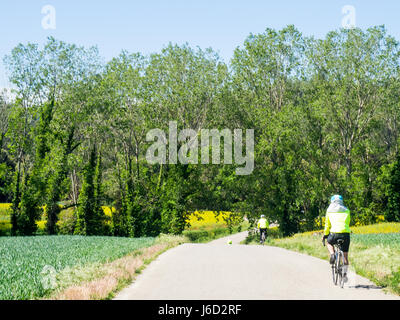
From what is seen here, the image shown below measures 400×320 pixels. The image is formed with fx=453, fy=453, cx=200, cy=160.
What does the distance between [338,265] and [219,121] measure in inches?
1376

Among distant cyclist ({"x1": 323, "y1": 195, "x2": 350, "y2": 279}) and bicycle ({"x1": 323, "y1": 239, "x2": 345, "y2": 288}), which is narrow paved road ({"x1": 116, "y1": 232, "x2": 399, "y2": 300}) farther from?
distant cyclist ({"x1": 323, "y1": 195, "x2": 350, "y2": 279})

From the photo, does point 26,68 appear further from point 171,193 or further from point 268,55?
point 268,55

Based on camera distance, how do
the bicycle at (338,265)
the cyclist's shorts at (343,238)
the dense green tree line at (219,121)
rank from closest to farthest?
1. the bicycle at (338,265)
2. the cyclist's shorts at (343,238)
3. the dense green tree line at (219,121)

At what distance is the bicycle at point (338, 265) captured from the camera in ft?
33.0

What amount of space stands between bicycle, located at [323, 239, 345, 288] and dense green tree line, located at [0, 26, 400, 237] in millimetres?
30579

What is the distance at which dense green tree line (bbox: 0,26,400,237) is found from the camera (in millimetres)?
41812

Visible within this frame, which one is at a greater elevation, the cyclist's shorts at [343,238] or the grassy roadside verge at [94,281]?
the cyclist's shorts at [343,238]

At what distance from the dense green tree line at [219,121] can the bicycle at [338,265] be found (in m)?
30.6

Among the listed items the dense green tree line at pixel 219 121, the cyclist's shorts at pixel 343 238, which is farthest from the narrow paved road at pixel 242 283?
the dense green tree line at pixel 219 121

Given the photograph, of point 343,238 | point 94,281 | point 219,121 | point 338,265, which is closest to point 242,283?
point 338,265

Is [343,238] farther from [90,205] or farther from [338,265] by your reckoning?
[90,205]

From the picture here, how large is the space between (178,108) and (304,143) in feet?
41.2

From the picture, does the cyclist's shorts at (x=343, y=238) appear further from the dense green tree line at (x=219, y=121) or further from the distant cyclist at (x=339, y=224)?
the dense green tree line at (x=219, y=121)
